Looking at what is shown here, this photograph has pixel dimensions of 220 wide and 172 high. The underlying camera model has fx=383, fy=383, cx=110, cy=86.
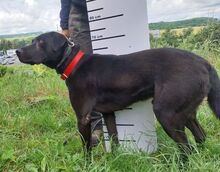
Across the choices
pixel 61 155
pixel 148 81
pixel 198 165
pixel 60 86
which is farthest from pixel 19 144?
pixel 60 86

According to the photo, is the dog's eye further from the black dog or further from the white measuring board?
the white measuring board

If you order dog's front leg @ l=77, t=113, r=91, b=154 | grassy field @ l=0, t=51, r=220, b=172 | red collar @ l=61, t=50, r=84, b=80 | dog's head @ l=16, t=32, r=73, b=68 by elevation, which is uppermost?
dog's head @ l=16, t=32, r=73, b=68

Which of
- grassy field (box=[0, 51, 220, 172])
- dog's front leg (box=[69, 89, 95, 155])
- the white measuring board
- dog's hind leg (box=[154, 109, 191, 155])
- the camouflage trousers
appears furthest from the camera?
the camouflage trousers

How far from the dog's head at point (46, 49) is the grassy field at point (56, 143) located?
2.54 feet

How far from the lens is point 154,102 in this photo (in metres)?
3.17

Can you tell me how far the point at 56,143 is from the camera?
3.52 m

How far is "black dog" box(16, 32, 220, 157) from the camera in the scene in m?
Answer: 3.07

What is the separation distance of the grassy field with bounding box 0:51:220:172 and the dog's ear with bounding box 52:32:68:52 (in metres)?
0.88

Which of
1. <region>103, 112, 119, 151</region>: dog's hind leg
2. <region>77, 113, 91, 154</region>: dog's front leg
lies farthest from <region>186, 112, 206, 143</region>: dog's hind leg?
<region>77, 113, 91, 154</region>: dog's front leg

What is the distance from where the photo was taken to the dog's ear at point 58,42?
11.4 feet

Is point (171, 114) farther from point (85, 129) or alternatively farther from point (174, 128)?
point (85, 129)

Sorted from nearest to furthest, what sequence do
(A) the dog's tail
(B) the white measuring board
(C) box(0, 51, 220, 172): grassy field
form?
(C) box(0, 51, 220, 172): grassy field, (A) the dog's tail, (B) the white measuring board

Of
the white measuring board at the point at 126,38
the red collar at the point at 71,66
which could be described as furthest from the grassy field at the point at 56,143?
the red collar at the point at 71,66

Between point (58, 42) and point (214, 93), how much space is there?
4.75ft
